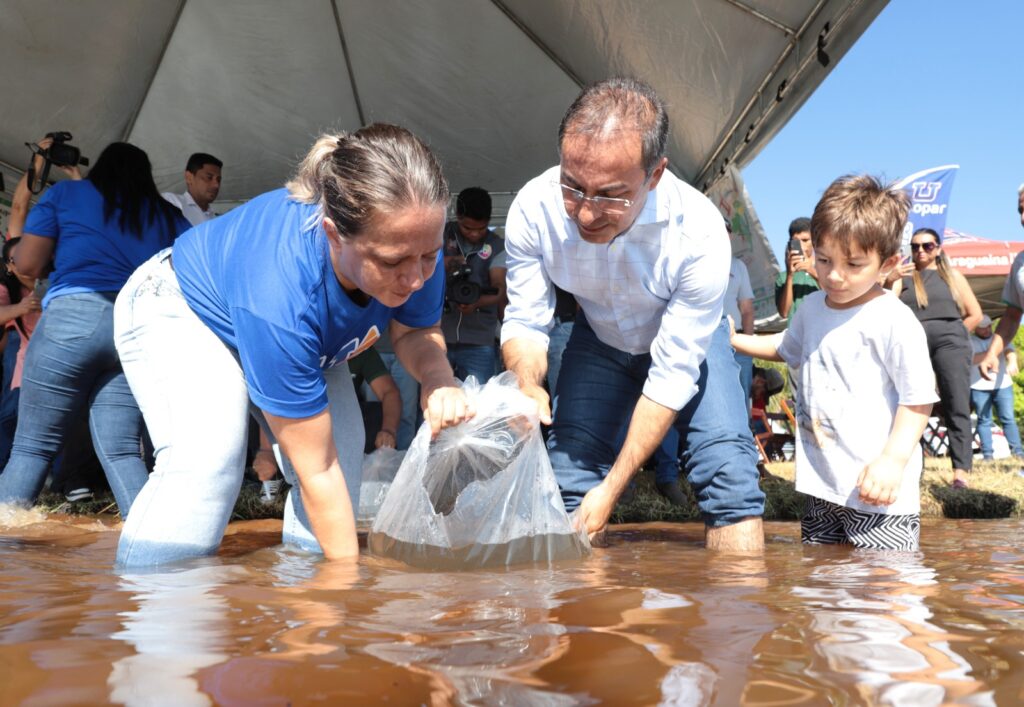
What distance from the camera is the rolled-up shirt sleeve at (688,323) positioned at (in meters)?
2.36

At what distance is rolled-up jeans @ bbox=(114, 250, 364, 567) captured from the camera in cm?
199

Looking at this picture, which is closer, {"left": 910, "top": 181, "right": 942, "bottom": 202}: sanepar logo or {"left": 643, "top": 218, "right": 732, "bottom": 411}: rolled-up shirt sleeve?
{"left": 643, "top": 218, "right": 732, "bottom": 411}: rolled-up shirt sleeve

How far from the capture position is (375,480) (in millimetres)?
3477

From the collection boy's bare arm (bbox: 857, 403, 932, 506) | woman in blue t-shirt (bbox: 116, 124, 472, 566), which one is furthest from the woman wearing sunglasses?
woman in blue t-shirt (bbox: 116, 124, 472, 566)

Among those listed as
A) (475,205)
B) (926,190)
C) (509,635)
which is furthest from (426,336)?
(926,190)

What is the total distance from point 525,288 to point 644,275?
361mm

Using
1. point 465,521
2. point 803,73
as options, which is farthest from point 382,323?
point 803,73

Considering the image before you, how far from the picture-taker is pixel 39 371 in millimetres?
3010

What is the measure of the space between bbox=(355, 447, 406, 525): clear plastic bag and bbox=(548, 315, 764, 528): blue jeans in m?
0.90

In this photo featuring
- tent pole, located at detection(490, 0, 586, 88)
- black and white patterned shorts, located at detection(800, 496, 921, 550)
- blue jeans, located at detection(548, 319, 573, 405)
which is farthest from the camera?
tent pole, located at detection(490, 0, 586, 88)

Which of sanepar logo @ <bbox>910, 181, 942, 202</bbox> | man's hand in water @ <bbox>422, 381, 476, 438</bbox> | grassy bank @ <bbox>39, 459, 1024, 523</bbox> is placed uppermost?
sanepar logo @ <bbox>910, 181, 942, 202</bbox>

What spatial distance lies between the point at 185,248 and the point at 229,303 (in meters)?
0.35

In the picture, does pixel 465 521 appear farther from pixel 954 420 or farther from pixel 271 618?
pixel 954 420

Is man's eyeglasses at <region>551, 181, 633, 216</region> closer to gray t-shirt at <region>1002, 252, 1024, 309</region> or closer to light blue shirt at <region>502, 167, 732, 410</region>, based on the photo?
light blue shirt at <region>502, 167, 732, 410</region>
